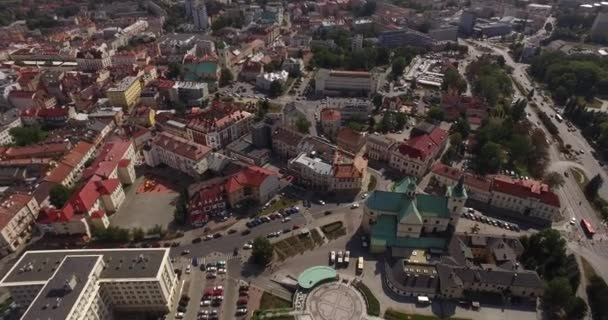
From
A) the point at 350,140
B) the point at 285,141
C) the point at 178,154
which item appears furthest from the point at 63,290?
the point at 350,140

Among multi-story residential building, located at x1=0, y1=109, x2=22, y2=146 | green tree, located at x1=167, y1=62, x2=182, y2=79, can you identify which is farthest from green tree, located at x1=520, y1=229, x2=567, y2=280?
multi-story residential building, located at x1=0, y1=109, x2=22, y2=146

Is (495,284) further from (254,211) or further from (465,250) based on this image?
(254,211)

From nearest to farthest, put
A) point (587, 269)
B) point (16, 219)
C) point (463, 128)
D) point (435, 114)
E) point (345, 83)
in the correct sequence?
1. point (587, 269)
2. point (16, 219)
3. point (463, 128)
4. point (435, 114)
5. point (345, 83)

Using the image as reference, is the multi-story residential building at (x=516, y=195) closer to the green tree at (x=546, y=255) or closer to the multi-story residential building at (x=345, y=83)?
the green tree at (x=546, y=255)

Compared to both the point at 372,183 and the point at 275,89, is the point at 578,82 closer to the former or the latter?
the point at 372,183

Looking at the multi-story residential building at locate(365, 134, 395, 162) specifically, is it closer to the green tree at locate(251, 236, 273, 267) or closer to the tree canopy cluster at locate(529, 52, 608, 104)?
the green tree at locate(251, 236, 273, 267)

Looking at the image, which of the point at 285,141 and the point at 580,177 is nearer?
the point at 580,177
